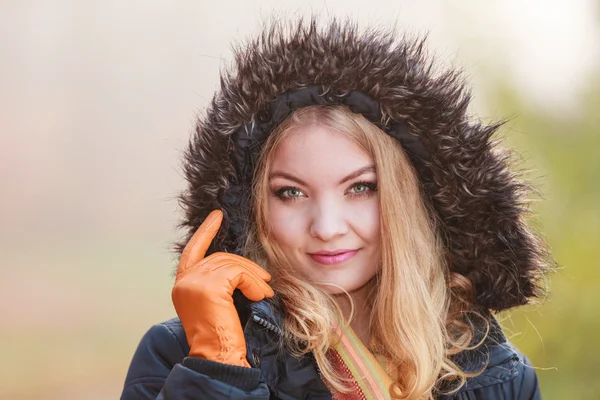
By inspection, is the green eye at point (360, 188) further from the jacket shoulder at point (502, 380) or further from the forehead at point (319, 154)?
the jacket shoulder at point (502, 380)

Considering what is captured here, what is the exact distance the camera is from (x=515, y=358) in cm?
158

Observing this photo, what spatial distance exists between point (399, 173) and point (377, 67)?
0.22 m

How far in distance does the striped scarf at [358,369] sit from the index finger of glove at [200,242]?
34cm

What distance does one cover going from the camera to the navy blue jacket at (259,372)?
4.25ft

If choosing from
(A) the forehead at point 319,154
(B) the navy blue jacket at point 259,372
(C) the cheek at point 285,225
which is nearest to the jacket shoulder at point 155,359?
(B) the navy blue jacket at point 259,372

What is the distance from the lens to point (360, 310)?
1.66 m

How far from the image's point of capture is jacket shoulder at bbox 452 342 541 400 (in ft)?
5.05

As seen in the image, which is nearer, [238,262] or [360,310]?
[238,262]

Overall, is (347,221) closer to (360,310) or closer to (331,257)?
(331,257)

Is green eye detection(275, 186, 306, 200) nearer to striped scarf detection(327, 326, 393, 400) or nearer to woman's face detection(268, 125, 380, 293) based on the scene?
woman's face detection(268, 125, 380, 293)

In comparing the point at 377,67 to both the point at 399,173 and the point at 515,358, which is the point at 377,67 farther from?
the point at 515,358

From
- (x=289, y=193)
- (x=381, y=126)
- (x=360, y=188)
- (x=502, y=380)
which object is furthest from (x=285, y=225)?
(x=502, y=380)

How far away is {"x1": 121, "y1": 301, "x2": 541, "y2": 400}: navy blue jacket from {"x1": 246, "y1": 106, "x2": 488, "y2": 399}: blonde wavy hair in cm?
4

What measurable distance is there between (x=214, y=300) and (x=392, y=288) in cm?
40
